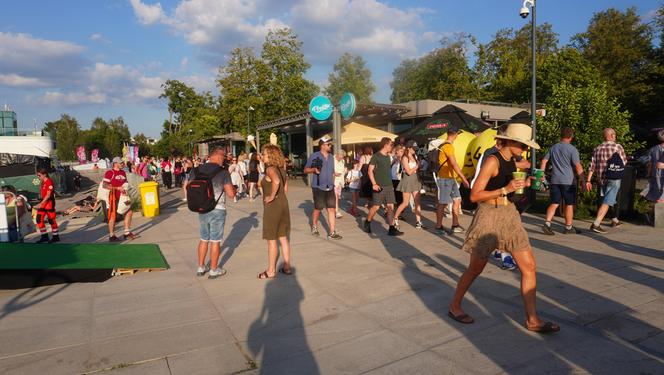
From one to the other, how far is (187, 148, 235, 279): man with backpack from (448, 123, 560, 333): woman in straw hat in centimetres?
301

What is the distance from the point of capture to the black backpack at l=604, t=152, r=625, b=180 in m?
7.16

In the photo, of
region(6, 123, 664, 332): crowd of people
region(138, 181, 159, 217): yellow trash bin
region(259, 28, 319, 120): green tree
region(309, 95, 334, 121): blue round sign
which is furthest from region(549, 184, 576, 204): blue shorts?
region(259, 28, 319, 120): green tree

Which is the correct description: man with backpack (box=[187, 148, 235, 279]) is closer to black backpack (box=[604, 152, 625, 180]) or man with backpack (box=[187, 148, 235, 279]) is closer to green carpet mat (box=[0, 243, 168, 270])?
green carpet mat (box=[0, 243, 168, 270])

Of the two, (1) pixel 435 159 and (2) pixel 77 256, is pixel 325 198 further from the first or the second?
(2) pixel 77 256

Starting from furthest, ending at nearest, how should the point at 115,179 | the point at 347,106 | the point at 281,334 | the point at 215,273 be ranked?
1. the point at 347,106
2. the point at 115,179
3. the point at 215,273
4. the point at 281,334

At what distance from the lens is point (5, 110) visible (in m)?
35.6

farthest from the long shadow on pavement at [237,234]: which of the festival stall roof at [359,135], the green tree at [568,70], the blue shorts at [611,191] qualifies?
the green tree at [568,70]

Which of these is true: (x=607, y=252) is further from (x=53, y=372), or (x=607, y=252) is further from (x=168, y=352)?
(x=53, y=372)

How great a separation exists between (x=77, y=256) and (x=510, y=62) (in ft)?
146

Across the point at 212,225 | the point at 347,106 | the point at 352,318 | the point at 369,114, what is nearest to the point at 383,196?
the point at 212,225

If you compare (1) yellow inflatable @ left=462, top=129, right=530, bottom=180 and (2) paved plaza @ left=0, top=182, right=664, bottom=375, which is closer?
(2) paved plaza @ left=0, top=182, right=664, bottom=375

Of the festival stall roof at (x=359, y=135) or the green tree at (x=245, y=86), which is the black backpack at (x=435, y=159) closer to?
the festival stall roof at (x=359, y=135)

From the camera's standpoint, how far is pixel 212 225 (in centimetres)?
527

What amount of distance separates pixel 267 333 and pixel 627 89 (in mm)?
38132
